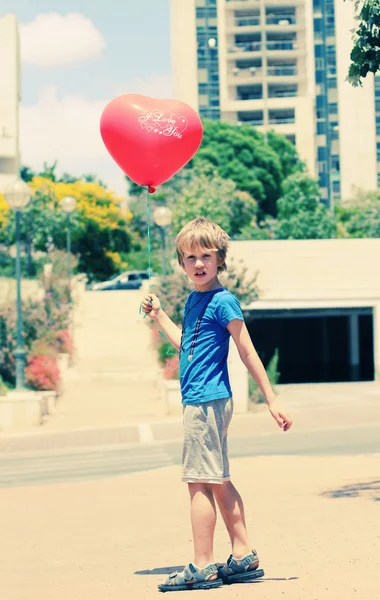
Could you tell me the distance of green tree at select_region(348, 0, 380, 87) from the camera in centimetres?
943

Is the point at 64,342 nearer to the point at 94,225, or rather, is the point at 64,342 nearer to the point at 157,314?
A: the point at 94,225

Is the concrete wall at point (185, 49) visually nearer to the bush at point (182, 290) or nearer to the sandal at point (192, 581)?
the bush at point (182, 290)

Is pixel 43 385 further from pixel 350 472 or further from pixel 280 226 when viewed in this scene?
pixel 280 226

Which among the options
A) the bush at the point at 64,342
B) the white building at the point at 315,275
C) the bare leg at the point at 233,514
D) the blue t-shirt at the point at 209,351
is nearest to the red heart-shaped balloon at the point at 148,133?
the blue t-shirt at the point at 209,351

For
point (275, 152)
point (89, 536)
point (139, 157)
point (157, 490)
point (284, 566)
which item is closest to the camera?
point (284, 566)

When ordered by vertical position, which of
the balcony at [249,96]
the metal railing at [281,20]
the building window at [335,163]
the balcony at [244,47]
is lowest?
the building window at [335,163]

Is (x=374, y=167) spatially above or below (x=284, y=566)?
above

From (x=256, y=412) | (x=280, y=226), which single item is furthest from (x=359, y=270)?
(x=280, y=226)

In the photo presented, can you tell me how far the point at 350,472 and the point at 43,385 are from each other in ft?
51.1

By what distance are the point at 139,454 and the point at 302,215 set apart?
4454cm

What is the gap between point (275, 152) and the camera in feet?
258

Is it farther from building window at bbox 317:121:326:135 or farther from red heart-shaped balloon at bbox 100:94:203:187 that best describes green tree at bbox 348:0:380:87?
building window at bbox 317:121:326:135

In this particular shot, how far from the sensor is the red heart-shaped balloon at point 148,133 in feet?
24.8

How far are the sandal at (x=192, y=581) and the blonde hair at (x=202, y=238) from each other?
5.47 ft
